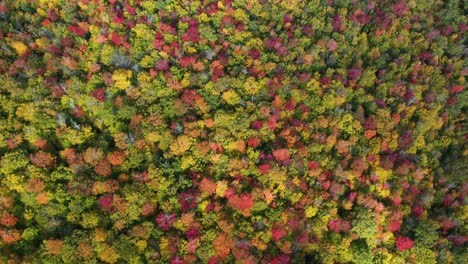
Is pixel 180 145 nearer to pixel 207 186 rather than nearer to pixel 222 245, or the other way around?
pixel 207 186

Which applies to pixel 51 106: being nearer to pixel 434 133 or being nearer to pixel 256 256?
pixel 256 256

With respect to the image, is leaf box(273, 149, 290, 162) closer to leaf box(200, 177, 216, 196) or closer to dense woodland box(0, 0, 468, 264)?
dense woodland box(0, 0, 468, 264)

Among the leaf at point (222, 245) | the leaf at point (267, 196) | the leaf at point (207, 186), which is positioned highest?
the leaf at point (267, 196)

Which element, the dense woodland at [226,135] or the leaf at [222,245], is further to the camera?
the dense woodland at [226,135]

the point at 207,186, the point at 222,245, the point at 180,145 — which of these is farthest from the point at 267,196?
→ the point at 180,145

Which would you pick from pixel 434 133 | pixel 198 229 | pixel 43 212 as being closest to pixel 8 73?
pixel 43 212

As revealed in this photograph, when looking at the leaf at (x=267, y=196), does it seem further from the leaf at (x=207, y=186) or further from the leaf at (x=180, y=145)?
the leaf at (x=180, y=145)

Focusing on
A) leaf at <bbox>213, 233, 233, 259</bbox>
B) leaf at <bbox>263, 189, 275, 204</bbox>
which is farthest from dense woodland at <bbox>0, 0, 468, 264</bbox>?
leaf at <bbox>263, 189, 275, 204</bbox>

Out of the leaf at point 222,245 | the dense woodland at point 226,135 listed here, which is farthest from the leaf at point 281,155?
the leaf at point 222,245
